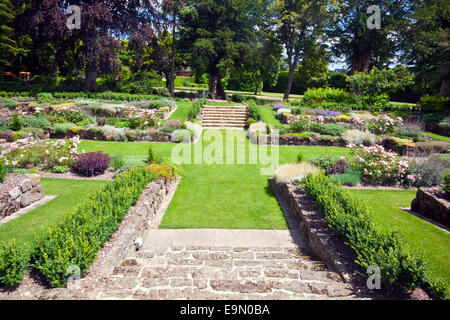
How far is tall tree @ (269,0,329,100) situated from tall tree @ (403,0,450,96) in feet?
27.3

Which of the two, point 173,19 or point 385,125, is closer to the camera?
point 385,125

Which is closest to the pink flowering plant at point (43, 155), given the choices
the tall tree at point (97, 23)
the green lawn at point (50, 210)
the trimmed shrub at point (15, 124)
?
the green lawn at point (50, 210)

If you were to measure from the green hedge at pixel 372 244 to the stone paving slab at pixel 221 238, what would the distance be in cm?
89

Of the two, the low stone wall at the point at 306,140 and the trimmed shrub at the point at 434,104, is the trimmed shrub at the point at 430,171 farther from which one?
the trimmed shrub at the point at 434,104

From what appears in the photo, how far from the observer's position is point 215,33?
79.9 feet

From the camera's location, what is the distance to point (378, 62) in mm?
31078

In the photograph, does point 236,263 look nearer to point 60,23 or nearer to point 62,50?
point 60,23

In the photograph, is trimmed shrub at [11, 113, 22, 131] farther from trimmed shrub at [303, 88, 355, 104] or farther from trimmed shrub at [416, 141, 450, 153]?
trimmed shrub at [303, 88, 355, 104]

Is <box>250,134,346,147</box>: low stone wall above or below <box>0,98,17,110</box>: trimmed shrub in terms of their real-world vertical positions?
below

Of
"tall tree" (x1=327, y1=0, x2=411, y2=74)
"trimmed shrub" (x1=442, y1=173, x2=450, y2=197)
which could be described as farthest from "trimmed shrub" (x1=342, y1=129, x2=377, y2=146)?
"tall tree" (x1=327, y1=0, x2=411, y2=74)

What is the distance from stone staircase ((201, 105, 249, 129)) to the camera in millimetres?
17000

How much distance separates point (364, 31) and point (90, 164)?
94.5ft

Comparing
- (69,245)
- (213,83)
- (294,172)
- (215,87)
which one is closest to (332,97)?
(215,87)

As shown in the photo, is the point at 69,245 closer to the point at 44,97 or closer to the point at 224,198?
the point at 224,198
